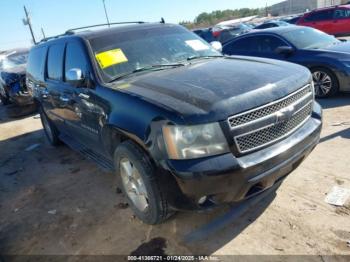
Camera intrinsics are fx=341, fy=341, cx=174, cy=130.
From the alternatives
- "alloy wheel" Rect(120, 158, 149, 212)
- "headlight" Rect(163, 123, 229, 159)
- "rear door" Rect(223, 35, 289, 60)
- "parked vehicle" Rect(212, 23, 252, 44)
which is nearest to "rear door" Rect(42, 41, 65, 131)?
"alloy wheel" Rect(120, 158, 149, 212)

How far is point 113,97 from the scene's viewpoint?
10.7ft

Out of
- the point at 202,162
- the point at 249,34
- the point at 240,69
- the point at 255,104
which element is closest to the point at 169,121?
the point at 202,162

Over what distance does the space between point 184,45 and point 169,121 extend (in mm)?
1911

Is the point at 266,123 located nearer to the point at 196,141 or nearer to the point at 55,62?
the point at 196,141

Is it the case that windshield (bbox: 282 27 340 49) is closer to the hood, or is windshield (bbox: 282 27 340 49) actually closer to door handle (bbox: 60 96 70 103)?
the hood

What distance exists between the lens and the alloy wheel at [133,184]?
316cm

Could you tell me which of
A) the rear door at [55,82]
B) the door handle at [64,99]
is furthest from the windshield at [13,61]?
the door handle at [64,99]

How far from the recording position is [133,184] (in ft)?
10.9

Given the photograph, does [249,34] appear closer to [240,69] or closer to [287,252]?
[240,69]

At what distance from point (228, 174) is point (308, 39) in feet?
19.6

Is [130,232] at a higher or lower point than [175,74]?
lower

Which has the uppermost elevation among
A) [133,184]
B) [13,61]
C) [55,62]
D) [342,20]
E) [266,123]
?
[55,62]

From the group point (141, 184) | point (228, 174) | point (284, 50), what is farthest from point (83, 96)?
point (284, 50)

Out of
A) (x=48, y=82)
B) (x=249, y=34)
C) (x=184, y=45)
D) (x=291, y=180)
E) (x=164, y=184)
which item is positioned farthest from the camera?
(x=249, y=34)
